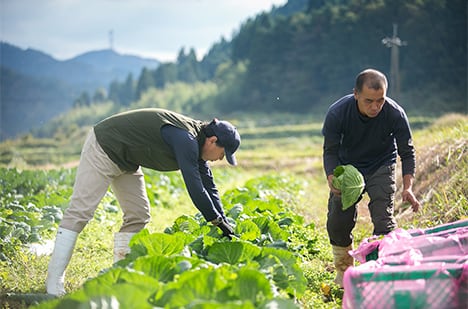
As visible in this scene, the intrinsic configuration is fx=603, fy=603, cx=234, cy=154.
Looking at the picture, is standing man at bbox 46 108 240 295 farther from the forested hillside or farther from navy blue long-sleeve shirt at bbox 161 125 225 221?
the forested hillside

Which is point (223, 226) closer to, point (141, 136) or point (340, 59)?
point (141, 136)

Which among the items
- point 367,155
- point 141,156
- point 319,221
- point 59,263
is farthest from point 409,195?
point 319,221

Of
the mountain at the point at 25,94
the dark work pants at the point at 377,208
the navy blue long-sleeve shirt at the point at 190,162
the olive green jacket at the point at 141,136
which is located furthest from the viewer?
the mountain at the point at 25,94

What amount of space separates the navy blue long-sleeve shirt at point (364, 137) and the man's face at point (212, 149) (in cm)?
83

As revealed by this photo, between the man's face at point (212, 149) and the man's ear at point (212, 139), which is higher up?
the man's ear at point (212, 139)

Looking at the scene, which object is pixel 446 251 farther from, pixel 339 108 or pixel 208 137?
pixel 208 137

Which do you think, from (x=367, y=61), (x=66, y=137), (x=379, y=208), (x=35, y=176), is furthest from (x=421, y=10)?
(x=379, y=208)

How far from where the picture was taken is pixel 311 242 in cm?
573

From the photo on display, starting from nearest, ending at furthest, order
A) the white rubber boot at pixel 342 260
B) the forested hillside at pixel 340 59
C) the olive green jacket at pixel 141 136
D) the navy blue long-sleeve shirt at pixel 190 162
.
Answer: the navy blue long-sleeve shirt at pixel 190 162
the olive green jacket at pixel 141 136
the white rubber boot at pixel 342 260
the forested hillside at pixel 340 59

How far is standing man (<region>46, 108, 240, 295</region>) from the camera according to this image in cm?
385

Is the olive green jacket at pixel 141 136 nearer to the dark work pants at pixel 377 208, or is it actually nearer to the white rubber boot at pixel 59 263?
the white rubber boot at pixel 59 263

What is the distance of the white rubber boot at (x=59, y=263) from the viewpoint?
397cm

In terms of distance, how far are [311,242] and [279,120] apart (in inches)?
1668

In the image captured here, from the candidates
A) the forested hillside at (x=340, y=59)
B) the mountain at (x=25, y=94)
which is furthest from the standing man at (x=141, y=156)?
the mountain at (x=25, y=94)
